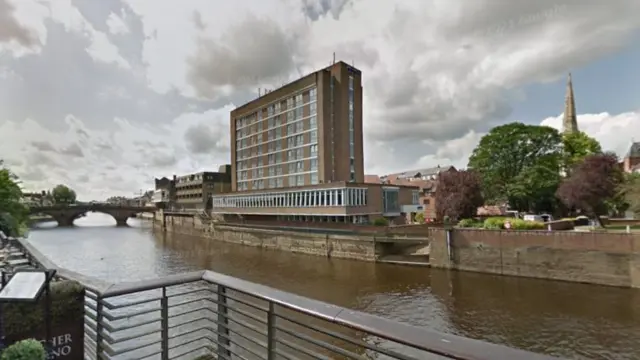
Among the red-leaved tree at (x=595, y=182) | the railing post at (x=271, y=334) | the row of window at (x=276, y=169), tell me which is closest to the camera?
the railing post at (x=271, y=334)

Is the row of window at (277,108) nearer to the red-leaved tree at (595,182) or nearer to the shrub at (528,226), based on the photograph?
the shrub at (528,226)

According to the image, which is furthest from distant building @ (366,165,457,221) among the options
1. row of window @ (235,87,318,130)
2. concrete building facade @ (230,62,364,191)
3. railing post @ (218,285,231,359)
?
railing post @ (218,285,231,359)

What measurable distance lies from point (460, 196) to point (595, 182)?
1132 centimetres

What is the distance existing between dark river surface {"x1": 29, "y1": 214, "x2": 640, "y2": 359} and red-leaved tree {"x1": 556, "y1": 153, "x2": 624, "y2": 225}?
48.9 feet

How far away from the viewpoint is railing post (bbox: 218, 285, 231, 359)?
123 inches

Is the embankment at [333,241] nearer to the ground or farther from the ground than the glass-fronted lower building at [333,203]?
nearer to the ground

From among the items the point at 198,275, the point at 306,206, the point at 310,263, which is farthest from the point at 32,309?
the point at 306,206

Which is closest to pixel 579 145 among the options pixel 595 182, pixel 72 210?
pixel 595 182

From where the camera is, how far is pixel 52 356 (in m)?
3.19

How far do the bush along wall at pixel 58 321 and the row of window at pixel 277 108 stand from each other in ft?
145

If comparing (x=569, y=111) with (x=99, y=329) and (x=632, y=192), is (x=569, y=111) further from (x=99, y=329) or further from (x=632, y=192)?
(x=99, y=329)

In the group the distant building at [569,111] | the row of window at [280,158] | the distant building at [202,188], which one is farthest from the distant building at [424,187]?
the distant building at [202,188]

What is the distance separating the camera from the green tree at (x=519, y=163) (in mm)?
40875

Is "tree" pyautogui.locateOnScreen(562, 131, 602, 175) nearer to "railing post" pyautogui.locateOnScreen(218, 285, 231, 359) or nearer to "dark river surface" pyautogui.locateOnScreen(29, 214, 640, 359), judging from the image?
"dark river surface" pyautogui.locateOnScreen(29, 214, 640, 359)
